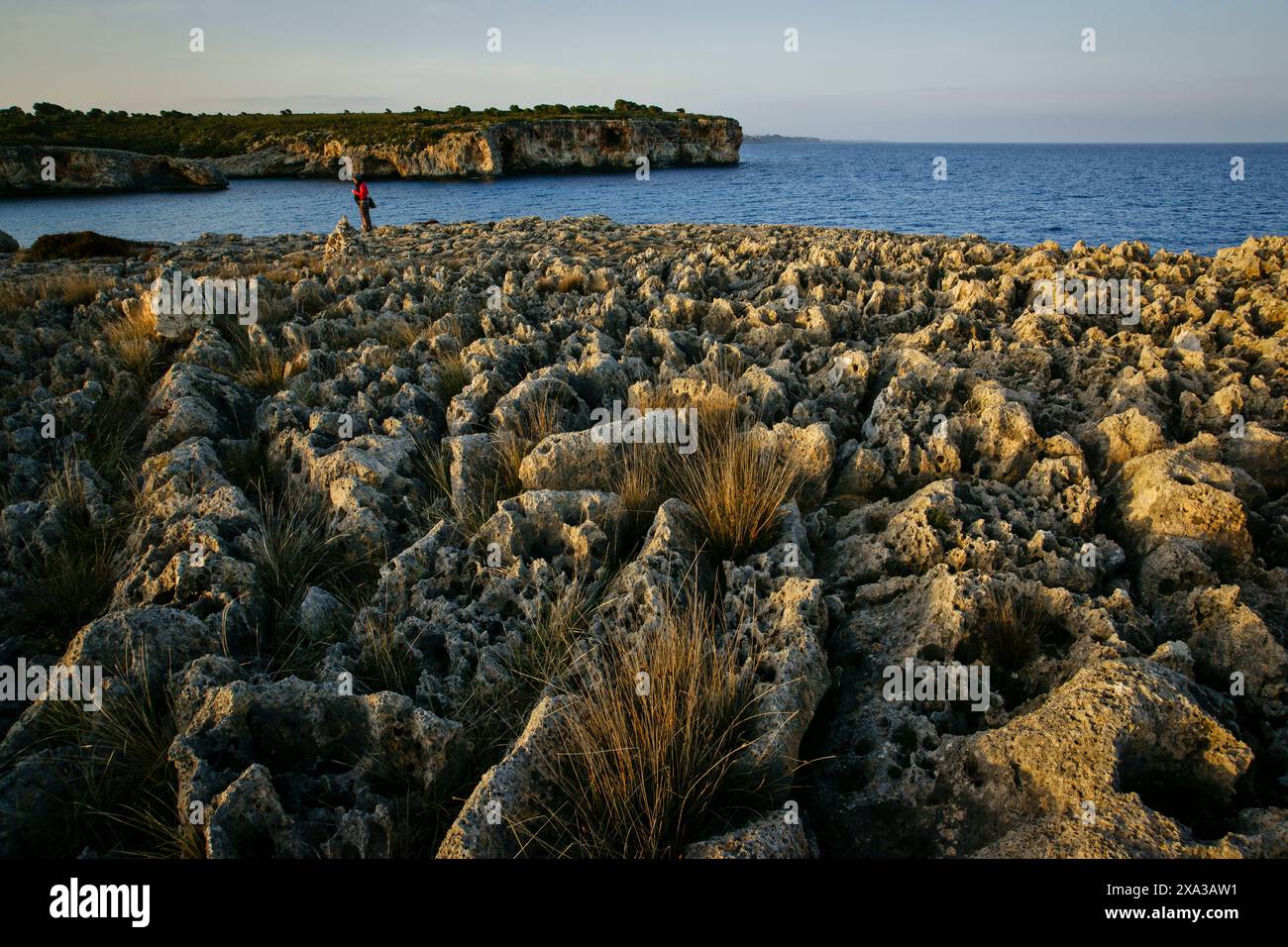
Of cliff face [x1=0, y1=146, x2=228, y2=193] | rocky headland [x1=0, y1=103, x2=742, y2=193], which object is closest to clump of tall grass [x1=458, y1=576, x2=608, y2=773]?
cliff face [x1=0, y1=146, x2=228, y2=193]

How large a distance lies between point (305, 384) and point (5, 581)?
9.59 feet

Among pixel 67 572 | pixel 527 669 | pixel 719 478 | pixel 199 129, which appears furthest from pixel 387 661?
pixel 199 129

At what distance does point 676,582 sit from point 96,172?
77.0 m

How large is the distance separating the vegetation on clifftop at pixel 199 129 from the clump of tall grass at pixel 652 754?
89635 mm

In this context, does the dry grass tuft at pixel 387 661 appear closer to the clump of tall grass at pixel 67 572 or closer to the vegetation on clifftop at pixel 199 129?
the clump of tall grass at pixel 67 572

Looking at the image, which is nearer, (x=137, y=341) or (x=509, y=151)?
(x=137, y=341)

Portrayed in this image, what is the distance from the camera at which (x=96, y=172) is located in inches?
2286

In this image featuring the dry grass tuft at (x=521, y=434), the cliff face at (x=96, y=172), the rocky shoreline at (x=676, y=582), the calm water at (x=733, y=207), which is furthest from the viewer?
the cliff face at (x=96, y=172)

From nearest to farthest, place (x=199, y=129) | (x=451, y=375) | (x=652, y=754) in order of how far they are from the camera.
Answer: (x=652, y=754) → (x=451, y=375) → (x=199, y=129)

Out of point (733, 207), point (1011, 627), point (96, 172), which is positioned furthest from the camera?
point (96, 172)

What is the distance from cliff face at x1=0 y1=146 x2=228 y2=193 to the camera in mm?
56000

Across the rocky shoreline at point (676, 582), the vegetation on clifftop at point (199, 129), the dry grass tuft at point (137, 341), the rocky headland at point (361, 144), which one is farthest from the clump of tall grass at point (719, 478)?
the vegetation on clifftop at point (199, 129)

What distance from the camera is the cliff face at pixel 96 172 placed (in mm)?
56000

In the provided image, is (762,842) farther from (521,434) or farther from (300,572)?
(521,434)
